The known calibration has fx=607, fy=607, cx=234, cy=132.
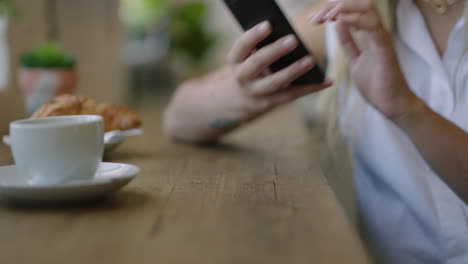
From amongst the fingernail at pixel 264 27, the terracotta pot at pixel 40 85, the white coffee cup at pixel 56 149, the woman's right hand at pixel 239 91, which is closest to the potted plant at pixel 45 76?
the terracotta pot at pixel 40 85

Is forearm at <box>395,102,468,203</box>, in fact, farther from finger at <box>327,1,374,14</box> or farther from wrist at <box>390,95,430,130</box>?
finger at <box>327,1,374,14</box>

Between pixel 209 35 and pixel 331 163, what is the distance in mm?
2307

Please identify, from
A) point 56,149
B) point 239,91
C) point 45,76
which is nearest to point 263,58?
point 239,91

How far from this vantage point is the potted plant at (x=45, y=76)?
127cm

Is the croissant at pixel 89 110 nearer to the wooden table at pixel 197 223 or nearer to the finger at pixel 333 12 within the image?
the wooden table at pixel 197 223

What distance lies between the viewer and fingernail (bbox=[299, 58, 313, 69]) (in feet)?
2.97

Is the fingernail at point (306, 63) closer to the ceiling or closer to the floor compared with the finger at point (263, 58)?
closer to the floor

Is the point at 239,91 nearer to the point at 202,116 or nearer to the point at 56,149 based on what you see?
the point at 202,116

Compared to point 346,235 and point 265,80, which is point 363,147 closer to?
point 265,80

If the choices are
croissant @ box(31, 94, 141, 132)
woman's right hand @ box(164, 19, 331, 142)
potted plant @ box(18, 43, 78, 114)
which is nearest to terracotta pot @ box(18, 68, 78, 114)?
potted plant @ box(18, 43, 78, 114)

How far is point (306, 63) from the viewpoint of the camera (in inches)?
35.8

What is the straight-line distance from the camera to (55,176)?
601 millimetres

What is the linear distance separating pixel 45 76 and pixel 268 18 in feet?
2.01

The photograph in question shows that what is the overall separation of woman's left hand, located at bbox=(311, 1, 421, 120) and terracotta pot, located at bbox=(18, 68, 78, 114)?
25.4 inches
